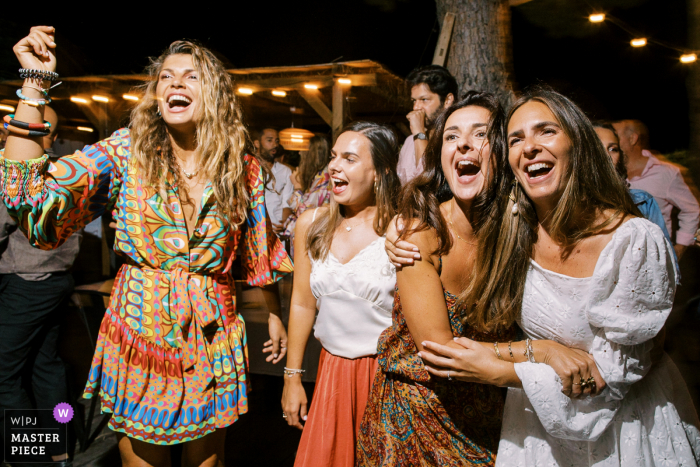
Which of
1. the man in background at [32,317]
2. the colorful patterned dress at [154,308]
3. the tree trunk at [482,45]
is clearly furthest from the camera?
the tree trunk at [482,45]

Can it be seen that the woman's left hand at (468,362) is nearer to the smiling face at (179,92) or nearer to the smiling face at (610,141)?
the smiling face at (179,92)

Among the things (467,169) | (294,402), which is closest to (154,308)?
(294,402)

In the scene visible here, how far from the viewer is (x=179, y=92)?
5.57 feet

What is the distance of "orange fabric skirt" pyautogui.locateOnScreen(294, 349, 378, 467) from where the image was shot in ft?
5.58

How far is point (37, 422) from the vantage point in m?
2.62

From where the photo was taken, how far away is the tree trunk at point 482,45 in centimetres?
334

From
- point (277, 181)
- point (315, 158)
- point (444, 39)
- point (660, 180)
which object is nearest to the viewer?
point (660, 180)

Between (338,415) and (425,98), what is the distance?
7.42 ft

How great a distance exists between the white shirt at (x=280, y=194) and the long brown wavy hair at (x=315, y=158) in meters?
0.42

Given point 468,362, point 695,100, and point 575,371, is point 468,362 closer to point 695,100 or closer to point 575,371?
point 575,371

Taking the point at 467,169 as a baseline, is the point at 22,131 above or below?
above

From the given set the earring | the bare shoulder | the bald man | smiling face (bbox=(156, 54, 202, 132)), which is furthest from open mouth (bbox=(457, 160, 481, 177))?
the bald man

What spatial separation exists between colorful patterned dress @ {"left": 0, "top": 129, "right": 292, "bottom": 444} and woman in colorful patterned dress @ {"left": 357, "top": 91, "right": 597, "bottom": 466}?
2.24 feet
